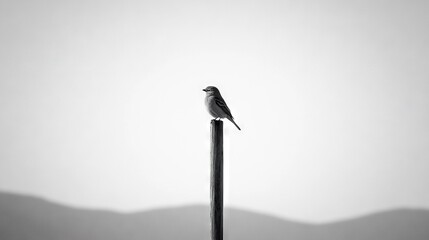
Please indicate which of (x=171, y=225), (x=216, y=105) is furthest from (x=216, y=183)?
(x=171, y=225)

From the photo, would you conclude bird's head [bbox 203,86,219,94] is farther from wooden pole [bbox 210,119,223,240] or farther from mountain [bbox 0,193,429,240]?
mountain [bbox 0,193,429,240]

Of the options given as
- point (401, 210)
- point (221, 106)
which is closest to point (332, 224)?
point (401, 210)

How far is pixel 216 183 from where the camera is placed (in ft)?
18.9

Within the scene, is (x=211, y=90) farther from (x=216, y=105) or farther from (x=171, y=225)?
(x=171, y=225)

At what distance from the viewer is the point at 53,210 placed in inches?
3981

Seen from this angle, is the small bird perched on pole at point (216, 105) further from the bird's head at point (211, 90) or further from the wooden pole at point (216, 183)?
the wooden pole at point (216, 183)

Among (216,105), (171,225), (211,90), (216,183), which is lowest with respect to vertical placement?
(216,183)

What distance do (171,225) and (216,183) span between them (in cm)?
10587

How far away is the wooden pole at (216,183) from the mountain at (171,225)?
84.4m

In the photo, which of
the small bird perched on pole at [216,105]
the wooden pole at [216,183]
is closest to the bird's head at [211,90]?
the small bird perched on pole at [216,105]

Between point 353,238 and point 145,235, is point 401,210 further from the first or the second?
point 145,235

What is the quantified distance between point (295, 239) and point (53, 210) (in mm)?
60002

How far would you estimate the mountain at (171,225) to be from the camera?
90750 millimetres

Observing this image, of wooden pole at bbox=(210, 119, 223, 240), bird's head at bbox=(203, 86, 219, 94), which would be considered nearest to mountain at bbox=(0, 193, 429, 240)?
bird's head at bbox=(203, 86, 219, 94)
